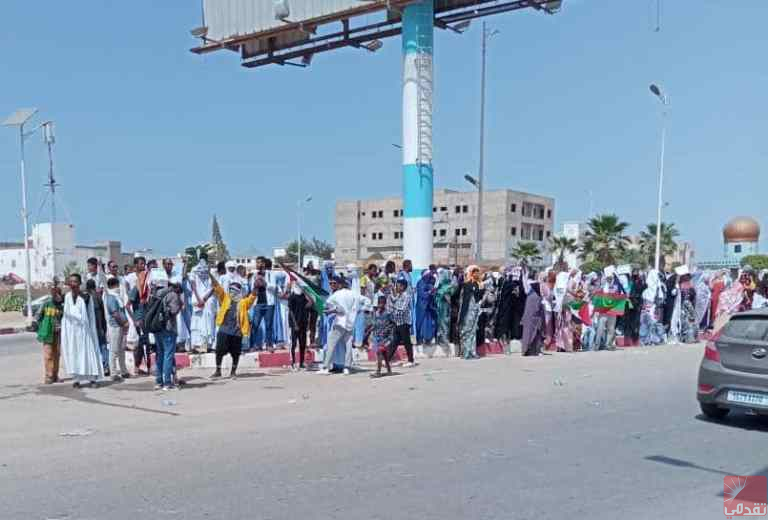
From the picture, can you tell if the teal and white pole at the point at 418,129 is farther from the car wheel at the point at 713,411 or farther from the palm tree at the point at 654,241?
the palm tree at the point at 654,241

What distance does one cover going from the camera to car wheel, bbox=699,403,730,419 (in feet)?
29.2

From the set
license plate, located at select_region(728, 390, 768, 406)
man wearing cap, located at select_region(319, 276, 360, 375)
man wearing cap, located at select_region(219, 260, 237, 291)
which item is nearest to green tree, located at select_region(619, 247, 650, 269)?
man wearing cap, located at select_region(219, 260, 237, 291)

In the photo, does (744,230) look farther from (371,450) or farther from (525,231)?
(371,450)

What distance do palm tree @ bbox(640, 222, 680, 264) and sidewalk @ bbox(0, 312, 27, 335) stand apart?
4608 cm

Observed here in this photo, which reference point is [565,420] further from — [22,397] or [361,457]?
[22,397]

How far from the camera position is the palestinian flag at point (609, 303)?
672 inches

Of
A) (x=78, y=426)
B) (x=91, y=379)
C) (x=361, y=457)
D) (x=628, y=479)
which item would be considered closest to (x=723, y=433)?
(x=628, y=479)

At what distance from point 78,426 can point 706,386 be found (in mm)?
7720

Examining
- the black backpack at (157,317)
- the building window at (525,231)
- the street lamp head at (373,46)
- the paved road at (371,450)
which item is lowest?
the paved road at (371,450)

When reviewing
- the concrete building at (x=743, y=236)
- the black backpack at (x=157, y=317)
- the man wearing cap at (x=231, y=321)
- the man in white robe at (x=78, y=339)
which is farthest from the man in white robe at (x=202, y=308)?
the concrete building at (x=743, y=236)

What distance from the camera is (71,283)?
1122 centimetres

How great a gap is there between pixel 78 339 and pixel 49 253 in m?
66.2

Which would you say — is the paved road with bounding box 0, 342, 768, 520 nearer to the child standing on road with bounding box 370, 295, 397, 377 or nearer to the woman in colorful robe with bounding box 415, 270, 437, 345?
the child standing on road with bounding box 370, 295, 397, 377

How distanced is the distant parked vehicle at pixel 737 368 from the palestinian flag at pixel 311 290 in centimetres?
680
